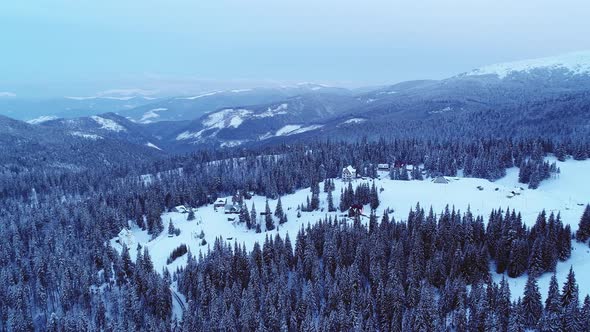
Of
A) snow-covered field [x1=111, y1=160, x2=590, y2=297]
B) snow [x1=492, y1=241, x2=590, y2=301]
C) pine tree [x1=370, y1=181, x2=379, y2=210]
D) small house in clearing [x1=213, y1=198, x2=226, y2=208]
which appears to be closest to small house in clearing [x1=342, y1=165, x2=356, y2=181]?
snow-covered field [x1=111, y1=160, x2=590, y2=297]

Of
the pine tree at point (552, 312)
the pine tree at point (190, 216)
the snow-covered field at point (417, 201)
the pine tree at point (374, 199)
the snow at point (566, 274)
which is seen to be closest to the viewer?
the pine tree at point (552, 312)

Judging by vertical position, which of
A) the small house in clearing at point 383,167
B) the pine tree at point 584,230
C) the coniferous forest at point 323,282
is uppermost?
the small house in clearing at point 383,167

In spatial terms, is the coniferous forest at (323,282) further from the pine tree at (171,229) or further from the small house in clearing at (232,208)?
the small house in clearing at (232,208)

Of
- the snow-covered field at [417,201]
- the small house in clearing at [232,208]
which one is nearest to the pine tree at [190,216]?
the snow-covered field at [417,201]

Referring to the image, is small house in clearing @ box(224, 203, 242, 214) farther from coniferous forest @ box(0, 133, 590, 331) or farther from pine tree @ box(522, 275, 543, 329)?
pine tree @ box(522, 275, 543, 329)

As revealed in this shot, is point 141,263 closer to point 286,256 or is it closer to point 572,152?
point 286,256

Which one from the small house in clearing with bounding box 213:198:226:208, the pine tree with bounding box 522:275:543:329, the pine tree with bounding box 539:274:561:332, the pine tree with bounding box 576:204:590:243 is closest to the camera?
the pine tree with bounding box 539:274:561:332

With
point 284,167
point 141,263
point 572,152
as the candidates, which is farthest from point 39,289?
point 572,152

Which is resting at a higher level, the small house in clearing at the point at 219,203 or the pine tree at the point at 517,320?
the small house in clearing at the point at 219,203

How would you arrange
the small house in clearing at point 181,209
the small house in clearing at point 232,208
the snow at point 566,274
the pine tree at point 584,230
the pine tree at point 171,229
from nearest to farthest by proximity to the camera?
the snow at point 566,274 < the pine tree at point 584,230 < the pine tree at point 171,229 < the small house in clearing at point 232,208 < the small house in clearing at point 181,209
